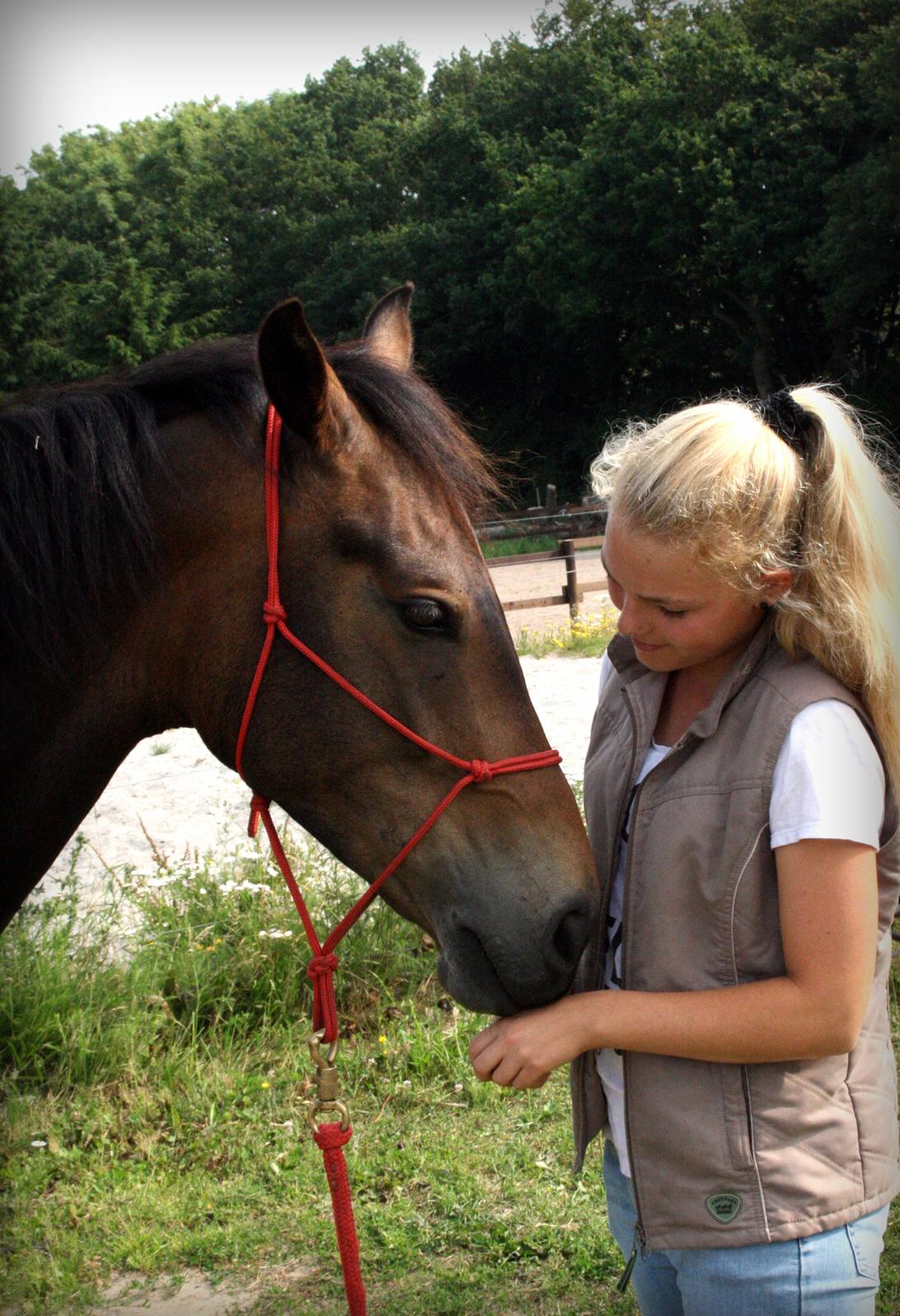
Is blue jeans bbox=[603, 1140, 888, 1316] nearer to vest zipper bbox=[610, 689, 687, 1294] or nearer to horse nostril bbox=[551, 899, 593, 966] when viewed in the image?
vest zipper bbox=[610, 689, 687, 1294]

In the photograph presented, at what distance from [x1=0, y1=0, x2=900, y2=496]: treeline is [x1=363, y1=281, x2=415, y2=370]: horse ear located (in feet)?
68.3

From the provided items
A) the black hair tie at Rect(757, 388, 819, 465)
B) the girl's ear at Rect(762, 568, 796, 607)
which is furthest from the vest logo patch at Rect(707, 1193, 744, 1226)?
the black hair tie at Rect(757, 388, 819, 465)

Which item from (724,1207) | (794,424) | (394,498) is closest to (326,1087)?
(724,1207)

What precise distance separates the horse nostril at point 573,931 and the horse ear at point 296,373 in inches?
35.9

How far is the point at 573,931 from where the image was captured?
64.2 inches

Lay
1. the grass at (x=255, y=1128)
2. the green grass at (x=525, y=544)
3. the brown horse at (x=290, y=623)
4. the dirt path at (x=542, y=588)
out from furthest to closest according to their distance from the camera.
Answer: the green grass at (x=525, y=544)
the dirt path at (x=542, y=588)
the grass at (x=255, y=1128)
the brown horse at (x=290, y=623)

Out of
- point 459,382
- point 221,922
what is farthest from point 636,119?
point 221,922

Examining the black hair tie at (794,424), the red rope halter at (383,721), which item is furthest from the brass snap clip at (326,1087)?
the black hair tie at (794,424)

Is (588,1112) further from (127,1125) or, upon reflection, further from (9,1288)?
(127,1125)

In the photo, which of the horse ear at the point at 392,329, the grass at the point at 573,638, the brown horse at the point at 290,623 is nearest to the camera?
the brown horse at the point at 290,623

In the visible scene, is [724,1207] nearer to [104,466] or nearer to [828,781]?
[828,781]

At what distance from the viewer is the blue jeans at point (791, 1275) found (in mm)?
1433

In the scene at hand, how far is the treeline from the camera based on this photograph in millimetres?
30156

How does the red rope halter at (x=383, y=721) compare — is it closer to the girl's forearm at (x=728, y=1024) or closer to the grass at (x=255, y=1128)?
the girl's forearm at (x=728, y=1024)
